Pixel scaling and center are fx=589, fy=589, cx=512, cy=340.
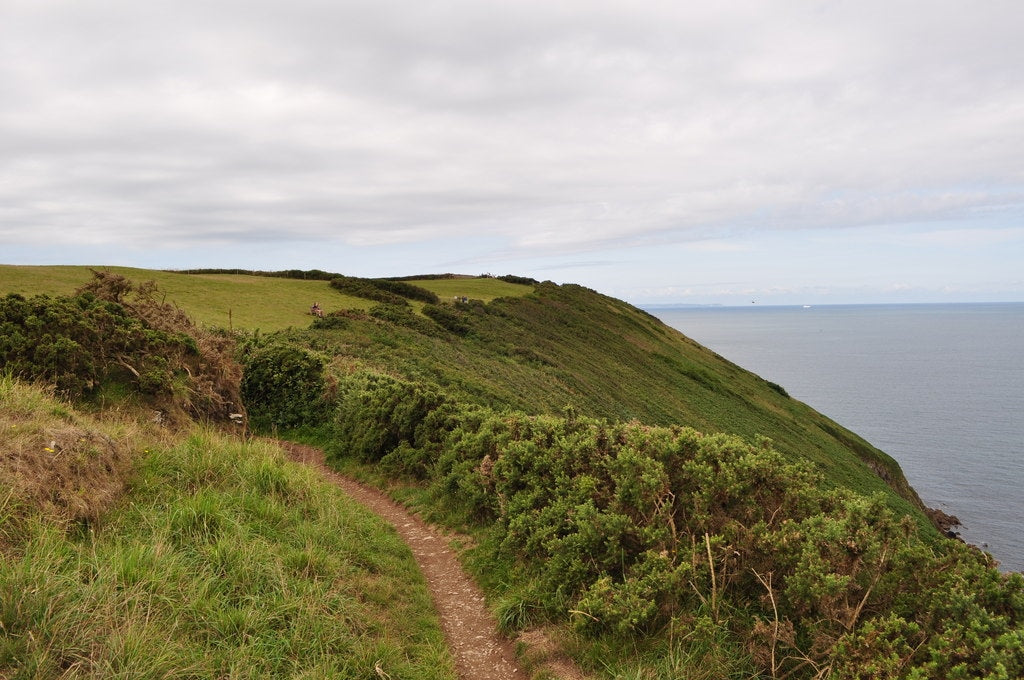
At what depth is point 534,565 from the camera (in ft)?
25.4

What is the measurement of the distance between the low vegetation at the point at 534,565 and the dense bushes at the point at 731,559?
28 millimetres

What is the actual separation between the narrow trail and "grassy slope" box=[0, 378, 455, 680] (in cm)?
27

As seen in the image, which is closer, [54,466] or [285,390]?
[54,466]

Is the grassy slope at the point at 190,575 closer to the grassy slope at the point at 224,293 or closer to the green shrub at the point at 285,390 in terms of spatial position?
the green shrub at the point at 285,390

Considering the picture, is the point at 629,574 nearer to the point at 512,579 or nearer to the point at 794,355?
the point at 512,579

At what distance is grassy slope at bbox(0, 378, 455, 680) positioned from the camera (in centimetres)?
445

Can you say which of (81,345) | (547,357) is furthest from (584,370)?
(81,345)

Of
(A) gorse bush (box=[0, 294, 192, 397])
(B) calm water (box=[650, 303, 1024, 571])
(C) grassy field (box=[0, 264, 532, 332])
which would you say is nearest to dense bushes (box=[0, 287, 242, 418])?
(A) gorse bush (box=[0, 294, 192, 397])

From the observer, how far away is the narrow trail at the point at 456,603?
246 inches

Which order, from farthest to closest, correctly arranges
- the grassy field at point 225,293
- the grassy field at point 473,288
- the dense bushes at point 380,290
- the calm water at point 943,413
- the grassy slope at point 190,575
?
the grassy field at point 473,288
the calm water at point 943,413
the dense bushes at point 380,290
the grassy field at point 225,293
the grassy slope at point 190,575

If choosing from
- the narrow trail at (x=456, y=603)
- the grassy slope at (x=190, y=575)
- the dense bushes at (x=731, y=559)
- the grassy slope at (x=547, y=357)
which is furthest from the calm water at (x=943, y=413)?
the grassy slope at (x=190, y=575)

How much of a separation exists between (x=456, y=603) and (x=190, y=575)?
3.26 metres

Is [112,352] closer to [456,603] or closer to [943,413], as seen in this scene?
[456,603]

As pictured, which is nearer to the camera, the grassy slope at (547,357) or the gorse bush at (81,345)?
the gorse bush at (81,345)
